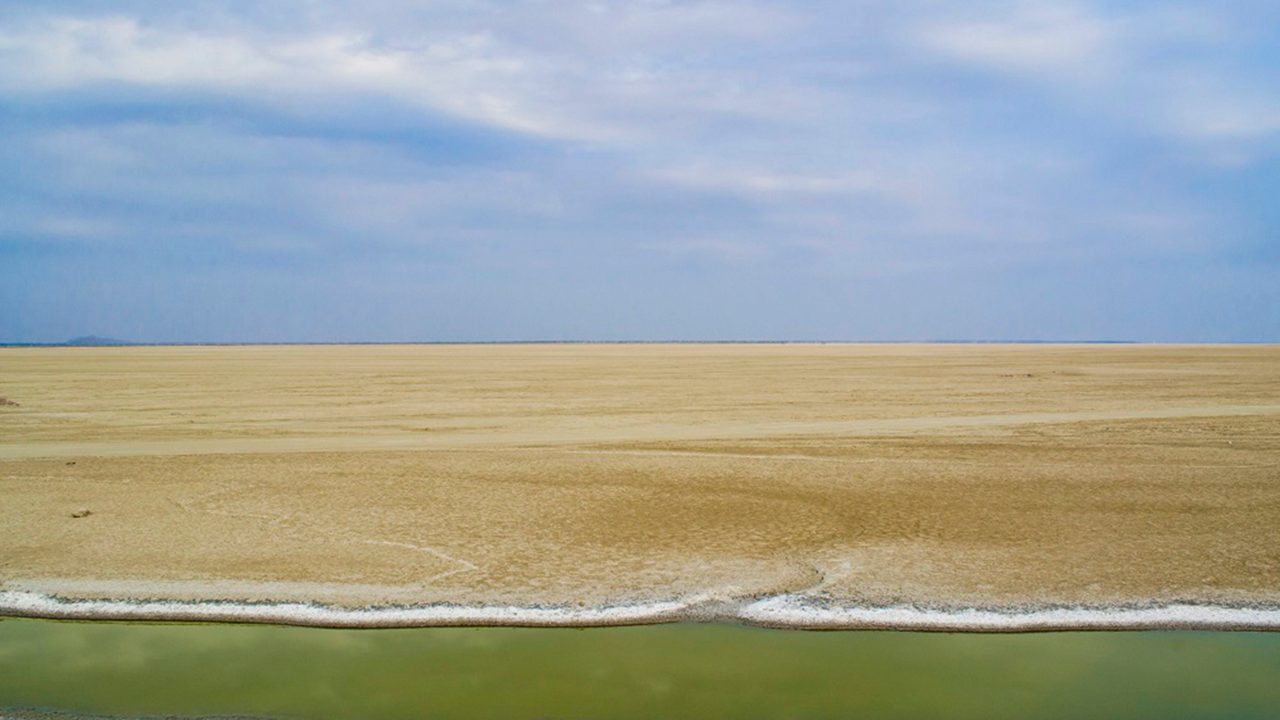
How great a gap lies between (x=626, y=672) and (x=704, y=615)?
4.76ft

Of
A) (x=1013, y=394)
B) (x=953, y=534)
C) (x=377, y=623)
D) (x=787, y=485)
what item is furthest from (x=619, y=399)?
(x=377, y=623)

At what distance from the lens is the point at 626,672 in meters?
7.21

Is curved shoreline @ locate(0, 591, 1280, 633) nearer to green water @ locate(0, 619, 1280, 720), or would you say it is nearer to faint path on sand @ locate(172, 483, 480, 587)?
green water @ locate(0, 619, 1280, 720)

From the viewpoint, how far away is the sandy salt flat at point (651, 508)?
9.16 metres

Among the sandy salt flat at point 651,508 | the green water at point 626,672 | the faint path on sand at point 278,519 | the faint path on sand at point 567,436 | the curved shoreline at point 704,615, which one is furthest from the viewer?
the faint path on sand at point 567,436

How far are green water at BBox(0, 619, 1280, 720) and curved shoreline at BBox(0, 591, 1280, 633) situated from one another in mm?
125

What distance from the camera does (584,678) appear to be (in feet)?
Result: 23.4

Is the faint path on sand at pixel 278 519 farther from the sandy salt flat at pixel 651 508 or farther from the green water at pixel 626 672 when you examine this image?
the green water at pixel 626 672

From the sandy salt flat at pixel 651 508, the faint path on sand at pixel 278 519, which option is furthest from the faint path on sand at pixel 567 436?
the faint path on sand at pixel 278 519

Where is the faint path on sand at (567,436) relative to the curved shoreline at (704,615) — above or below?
above

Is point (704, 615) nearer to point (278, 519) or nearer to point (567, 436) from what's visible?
point (278, 519)

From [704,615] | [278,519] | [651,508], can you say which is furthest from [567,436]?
[704,615]

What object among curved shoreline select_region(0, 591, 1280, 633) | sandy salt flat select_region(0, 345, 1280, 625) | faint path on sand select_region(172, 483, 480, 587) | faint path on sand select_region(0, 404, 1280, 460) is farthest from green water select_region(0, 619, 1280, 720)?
faint path on sand select_region(0, 404, 1280, 460)

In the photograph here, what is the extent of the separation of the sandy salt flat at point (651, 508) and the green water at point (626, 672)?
25.0 inches
